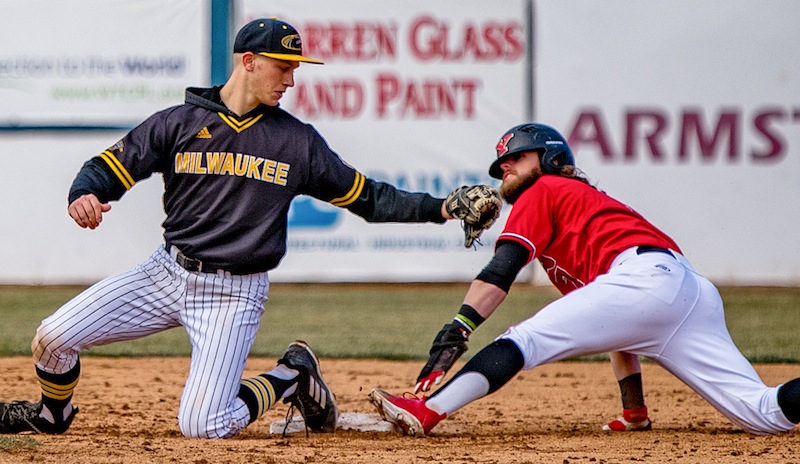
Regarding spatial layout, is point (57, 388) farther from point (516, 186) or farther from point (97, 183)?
point (516, 186)

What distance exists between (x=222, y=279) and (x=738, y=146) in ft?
25.6

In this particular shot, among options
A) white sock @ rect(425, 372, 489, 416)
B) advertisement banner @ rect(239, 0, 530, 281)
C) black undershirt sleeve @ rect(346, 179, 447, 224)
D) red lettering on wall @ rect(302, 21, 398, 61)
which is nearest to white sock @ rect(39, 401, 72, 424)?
black undershirt sleeve @ rect(346, 179, 447, 224)

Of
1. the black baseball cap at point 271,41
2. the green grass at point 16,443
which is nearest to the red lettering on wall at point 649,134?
the black baseball cap at point 271,41

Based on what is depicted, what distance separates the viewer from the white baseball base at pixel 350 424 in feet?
13.8

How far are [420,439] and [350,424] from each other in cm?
54

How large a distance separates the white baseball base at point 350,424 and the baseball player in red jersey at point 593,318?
0.37 meters

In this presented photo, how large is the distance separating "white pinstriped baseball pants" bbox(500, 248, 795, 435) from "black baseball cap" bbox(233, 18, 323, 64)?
4.14ft

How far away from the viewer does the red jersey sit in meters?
3.76

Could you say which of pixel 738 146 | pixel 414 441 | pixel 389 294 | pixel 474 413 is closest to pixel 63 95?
pixel 389 294

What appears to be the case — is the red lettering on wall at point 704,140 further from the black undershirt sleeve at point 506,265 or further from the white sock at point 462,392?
the white sock at point 462,392

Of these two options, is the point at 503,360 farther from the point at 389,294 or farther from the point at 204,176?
the point at 389,294

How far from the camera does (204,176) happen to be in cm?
392

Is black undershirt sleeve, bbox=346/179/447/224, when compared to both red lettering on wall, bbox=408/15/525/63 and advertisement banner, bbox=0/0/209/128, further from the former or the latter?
advertisement banner, bbox=0/0/209/128

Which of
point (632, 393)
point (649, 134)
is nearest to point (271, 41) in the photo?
point (632, 393)
